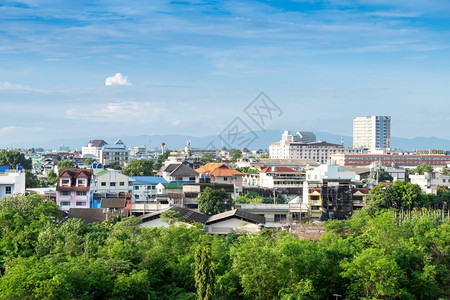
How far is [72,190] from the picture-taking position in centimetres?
3238

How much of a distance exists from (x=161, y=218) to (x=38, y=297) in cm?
1070

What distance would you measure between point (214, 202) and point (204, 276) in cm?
1583

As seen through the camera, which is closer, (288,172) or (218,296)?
(218,296)

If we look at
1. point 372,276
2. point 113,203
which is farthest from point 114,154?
point 372,276

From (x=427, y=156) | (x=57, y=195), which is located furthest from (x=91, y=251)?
(x=427, y=156)

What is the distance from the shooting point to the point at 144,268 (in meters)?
18.5

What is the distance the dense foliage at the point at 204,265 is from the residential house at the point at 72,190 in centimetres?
971

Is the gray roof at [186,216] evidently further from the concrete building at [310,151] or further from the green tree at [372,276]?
the concrete building at [310,151]

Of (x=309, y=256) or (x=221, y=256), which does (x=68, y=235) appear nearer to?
(x=221, y=256)

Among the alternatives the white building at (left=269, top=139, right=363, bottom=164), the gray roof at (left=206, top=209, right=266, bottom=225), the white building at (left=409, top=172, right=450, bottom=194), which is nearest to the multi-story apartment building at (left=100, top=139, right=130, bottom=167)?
the white building at (left=269, top=139, right=363, bottom=164)

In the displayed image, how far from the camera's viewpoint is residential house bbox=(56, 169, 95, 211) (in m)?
32.4

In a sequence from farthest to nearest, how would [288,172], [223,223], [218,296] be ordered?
[288,172], [223,223], [218,296]

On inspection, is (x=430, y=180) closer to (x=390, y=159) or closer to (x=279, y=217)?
(x=279, y=217)

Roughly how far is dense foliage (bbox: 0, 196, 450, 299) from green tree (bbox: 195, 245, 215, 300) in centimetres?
3
